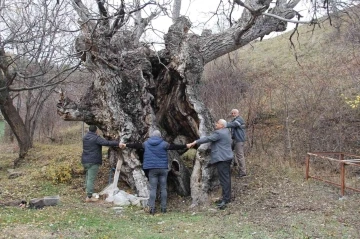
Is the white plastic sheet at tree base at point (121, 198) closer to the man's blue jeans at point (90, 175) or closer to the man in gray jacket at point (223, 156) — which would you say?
the man's blue jeans at point (90, 175)

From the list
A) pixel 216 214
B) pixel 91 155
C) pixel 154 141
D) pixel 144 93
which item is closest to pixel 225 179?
pixel 216 214

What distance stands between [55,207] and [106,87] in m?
3.36

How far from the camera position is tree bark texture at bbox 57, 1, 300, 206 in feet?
32.8

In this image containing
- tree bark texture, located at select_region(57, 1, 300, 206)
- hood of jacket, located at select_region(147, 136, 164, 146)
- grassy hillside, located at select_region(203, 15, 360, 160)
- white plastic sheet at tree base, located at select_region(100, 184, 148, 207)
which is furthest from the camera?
grassy hillside, located at select_region(203, 15, 360, 160)

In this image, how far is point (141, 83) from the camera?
10.4m

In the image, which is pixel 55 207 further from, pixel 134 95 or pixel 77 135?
pixel 77 135

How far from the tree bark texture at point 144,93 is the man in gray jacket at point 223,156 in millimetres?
670

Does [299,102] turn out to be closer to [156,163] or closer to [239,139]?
[239,139]

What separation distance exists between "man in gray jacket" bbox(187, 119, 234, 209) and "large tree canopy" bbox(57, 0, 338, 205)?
681 millimetres

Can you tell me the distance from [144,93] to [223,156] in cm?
288

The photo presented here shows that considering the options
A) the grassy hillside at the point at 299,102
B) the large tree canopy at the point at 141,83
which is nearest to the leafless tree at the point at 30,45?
the large tree canopy at the point at 141,83

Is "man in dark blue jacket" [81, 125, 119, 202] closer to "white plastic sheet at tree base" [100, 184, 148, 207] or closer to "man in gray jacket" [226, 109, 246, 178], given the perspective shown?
"white plastic sheet at tree base" [100, 184, 148, 207]

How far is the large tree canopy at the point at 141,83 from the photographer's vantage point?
9.95 meters

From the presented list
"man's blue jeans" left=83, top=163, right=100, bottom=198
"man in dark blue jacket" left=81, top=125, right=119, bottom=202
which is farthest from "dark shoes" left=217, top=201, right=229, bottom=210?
"man's blue jeans" left=83, top=163, right=100, bottom=198
